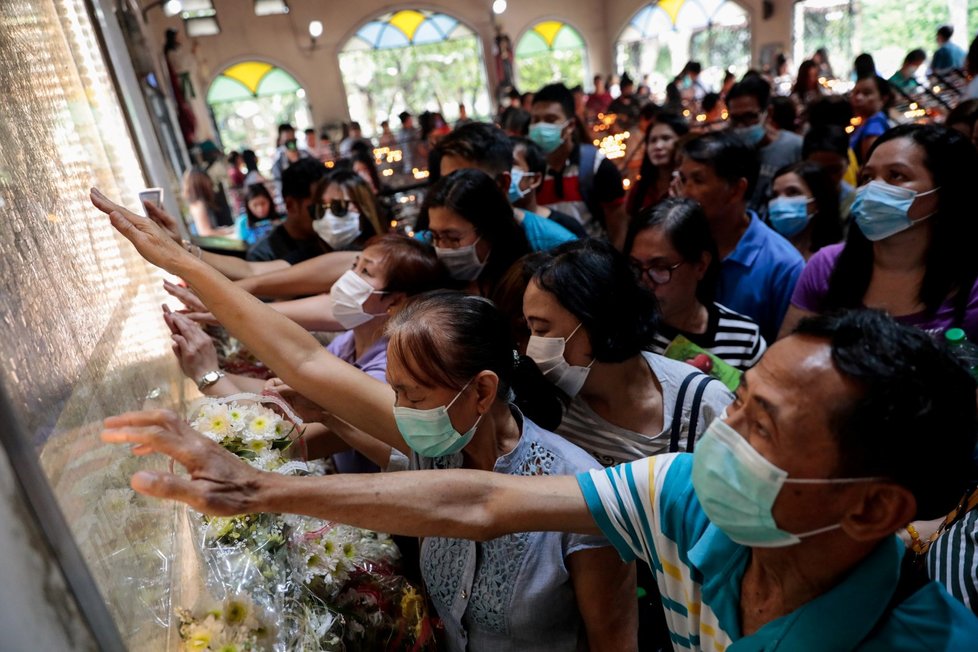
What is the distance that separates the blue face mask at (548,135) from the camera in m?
4.50

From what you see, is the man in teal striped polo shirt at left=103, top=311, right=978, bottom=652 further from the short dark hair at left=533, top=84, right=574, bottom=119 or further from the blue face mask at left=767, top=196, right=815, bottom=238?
the short dark hair at left=533, top=84, right=574, bottom=119

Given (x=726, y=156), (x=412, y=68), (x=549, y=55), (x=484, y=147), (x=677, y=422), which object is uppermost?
(x=412, y=68)

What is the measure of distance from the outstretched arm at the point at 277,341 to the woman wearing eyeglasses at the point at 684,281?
107 cm

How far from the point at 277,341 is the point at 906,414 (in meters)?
1.35

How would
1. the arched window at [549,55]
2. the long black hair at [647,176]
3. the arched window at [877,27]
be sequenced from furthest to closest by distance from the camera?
the arched window at [549,55] → the arched window at [877,27] → the long black hair at [647,176]

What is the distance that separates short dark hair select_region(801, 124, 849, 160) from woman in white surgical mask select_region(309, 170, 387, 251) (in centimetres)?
265

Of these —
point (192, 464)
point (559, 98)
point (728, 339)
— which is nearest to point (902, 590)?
point (192, 464)

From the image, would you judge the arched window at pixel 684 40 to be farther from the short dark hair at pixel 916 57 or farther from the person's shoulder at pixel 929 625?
the person's shoulder at pixel 929 625

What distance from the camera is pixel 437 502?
1.31m

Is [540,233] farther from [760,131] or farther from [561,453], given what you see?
[760,131]

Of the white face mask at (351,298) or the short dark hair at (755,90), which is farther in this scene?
the short dark hair at (755,90)

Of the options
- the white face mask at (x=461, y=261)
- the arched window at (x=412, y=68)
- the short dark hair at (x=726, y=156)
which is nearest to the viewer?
the white face mask at (x=461, y=261)

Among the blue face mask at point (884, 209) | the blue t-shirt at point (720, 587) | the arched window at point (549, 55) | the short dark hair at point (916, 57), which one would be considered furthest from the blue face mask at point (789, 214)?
the arched window at point (549, 55)

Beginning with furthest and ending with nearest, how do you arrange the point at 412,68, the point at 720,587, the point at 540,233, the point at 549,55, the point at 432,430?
the point at 549,55 → the point at 412,68 → the point at 540,233 → the point at 432,430 → the point at 720,587
